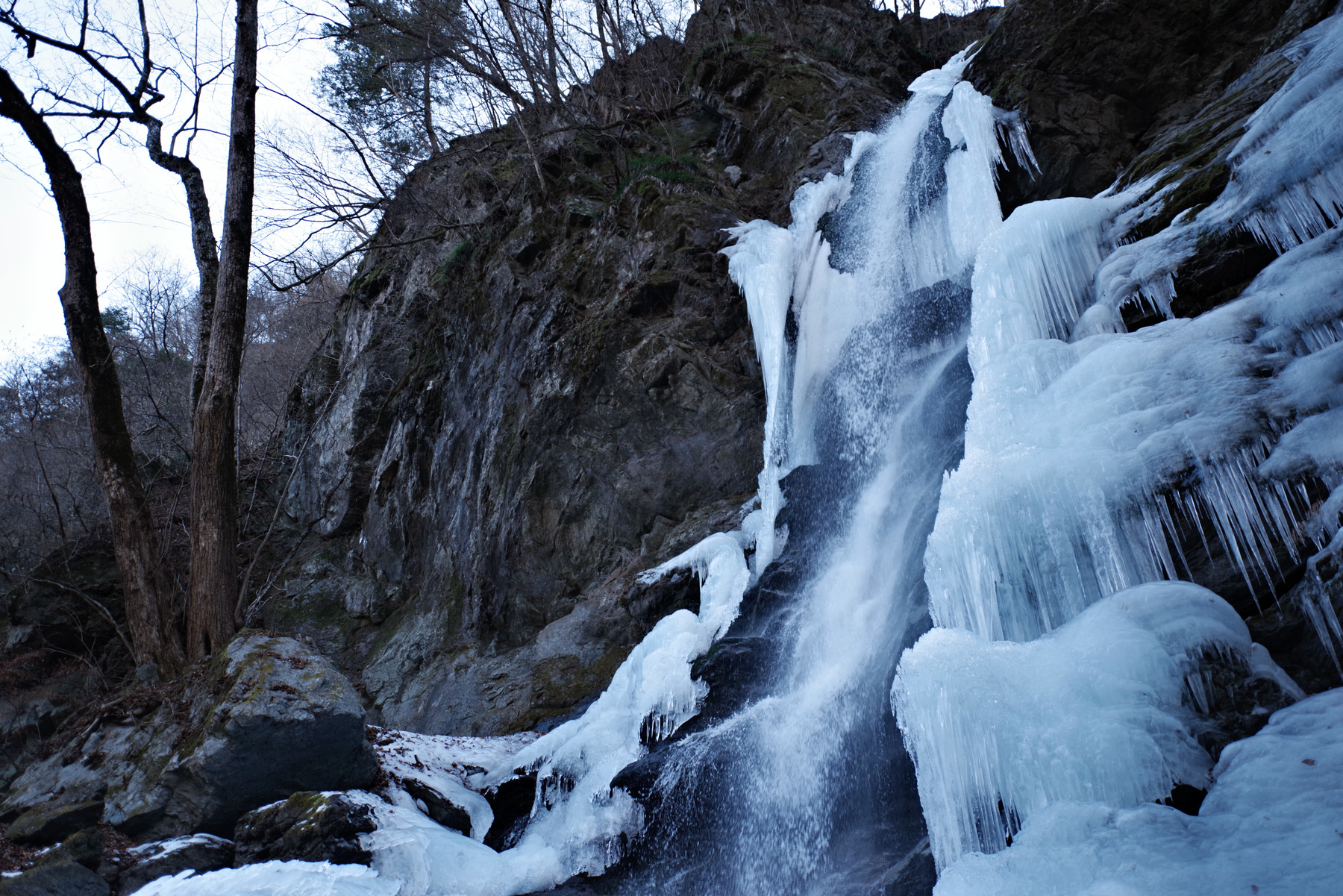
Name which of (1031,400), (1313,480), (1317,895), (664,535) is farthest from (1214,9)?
(1317,895)

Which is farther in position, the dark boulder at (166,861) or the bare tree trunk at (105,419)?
the bare tree trunk at (105,419)

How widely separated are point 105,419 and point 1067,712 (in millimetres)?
6228

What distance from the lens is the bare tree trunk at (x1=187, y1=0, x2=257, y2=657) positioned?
5199 mm

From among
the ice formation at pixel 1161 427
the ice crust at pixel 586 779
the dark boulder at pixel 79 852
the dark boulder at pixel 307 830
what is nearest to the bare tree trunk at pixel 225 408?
the dark boulder at pixel 79 852

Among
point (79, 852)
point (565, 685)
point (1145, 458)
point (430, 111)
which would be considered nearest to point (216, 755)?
point (79, 852)

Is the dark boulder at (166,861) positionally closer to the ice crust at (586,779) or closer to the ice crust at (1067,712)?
the ice crust at (586,779)

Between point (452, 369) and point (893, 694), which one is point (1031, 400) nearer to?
point (893, 694)

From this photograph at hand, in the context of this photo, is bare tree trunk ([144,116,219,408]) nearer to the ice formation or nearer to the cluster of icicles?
the cluster of icicles

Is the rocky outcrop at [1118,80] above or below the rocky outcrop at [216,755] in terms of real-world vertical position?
above

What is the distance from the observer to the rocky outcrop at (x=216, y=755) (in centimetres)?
433

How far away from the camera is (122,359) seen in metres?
18.4

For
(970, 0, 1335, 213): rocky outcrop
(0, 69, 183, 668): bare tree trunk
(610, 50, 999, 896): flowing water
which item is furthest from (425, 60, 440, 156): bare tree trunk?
(970, 0, 1335, 213): rocky outcrop

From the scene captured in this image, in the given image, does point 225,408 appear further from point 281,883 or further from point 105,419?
point 281,883

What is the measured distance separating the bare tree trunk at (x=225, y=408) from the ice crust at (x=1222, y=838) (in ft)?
16.4
